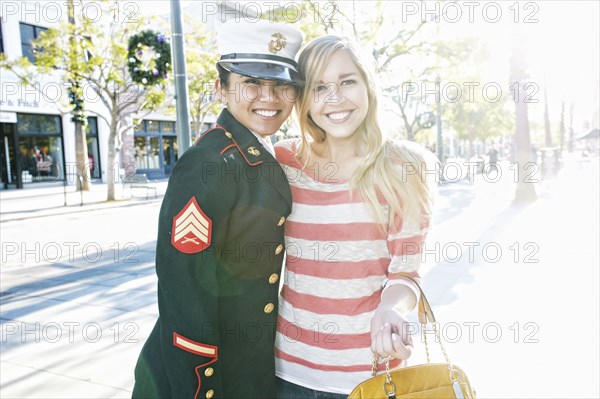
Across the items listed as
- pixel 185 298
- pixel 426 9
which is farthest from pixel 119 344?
pixel 426 9

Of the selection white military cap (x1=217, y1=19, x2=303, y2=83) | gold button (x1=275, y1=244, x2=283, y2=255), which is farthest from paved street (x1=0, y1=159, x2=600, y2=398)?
white military cap (x1=217, y1=19, x2=303, y2=83)

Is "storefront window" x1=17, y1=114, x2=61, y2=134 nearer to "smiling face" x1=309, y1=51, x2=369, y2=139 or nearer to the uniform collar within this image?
the uniform collar

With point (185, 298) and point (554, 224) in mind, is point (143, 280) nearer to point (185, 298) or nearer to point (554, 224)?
point (185, 298)

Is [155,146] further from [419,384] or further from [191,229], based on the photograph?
[419,384]

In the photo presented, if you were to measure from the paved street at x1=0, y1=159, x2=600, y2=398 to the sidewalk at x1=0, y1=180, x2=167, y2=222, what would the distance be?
477cm

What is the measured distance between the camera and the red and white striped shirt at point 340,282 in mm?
1689

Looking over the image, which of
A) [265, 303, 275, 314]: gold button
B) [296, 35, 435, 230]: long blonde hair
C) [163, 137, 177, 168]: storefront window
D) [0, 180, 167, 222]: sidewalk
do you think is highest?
[163, 137, 177, 168]: storefront window

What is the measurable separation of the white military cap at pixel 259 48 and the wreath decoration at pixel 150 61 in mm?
8222

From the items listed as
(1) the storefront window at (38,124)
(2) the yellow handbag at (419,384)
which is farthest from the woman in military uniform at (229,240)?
(1) the storefront window at (38,124)

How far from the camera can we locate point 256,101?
1.82 meters

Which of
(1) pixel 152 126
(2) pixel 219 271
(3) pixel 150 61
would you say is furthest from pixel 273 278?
(1) pixel 152 126

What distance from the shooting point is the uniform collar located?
1.71 meters

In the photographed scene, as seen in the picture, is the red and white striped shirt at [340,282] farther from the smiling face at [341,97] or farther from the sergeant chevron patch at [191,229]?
the sergeant chevron patch at [191,229]

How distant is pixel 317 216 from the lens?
1744 millimetres
